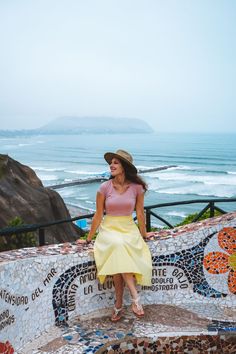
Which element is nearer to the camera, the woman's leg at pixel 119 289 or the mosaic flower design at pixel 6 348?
the mosaic flower design at pixel 6 348

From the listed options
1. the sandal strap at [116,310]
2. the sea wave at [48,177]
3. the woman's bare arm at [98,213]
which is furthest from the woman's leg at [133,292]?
the sea wave at [48,177]

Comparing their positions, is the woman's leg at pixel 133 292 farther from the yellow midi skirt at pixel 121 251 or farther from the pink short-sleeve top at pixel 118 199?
the pink short-sleeve top at pixel 118 199

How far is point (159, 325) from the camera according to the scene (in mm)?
3391

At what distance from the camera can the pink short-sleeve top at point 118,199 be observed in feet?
11.8

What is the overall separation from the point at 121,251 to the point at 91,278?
427 millimetres

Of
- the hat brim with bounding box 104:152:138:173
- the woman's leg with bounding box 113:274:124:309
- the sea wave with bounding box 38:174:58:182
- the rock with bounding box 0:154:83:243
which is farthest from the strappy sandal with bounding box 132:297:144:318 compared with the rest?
the sea wave with bounding box 38:174:58:182

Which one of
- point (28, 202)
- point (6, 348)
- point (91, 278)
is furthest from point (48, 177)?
point (6, 348)

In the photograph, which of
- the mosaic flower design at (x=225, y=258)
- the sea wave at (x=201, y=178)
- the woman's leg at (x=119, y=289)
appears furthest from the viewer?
the sea wave at (x=201, y=178)

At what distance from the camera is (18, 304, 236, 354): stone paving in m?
3.09

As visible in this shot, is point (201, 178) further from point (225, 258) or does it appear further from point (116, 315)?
point (116, 315)

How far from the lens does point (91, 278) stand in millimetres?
3645

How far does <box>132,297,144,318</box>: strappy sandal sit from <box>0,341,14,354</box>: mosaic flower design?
Answer: 109 centimetres

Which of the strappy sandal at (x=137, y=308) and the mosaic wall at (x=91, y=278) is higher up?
the mosaic wall at (x=91, y=278)

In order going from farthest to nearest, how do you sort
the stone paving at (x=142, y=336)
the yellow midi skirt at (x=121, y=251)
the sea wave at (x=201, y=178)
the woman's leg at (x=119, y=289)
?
1. the sea wave at (x=201, y=178)
2. the woman's leg at (x=119, y=289)
3. the yellow midi skirt at (x=121, y=251)
4. the stone paving at (x=142, y=336)
